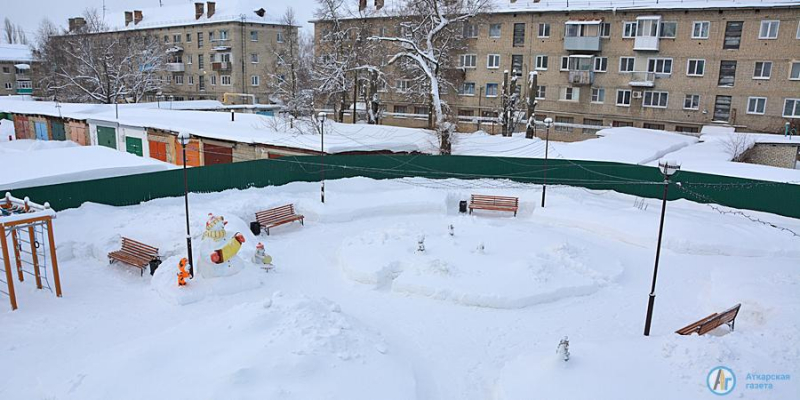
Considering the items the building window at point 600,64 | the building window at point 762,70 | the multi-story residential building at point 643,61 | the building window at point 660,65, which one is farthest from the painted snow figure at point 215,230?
the building window at point 762,70

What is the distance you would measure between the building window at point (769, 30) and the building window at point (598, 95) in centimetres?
984

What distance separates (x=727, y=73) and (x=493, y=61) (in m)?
15.8

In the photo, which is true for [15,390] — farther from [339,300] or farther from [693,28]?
[693,28]

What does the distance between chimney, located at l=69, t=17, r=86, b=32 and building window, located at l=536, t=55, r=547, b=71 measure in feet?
158

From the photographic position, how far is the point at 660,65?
38.2 meters

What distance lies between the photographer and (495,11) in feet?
135

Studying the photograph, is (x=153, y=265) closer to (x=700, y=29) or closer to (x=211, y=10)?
(x=700, y=29)

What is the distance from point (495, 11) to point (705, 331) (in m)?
33.9

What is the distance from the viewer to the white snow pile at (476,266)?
571 inches

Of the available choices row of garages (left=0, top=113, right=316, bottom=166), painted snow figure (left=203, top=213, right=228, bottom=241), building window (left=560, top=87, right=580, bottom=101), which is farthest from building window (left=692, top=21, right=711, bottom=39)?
painted snow figure (left=203, top=213, right=228, bottom=241)

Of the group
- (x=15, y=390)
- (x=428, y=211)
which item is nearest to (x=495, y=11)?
(x=428, y=211)

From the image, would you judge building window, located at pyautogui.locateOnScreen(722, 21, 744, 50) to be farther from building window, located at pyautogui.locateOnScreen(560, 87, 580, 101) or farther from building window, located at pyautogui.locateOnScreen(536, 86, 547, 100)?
building window, located at pyautogui.locateOnScreen(536, 86, 547, 100)

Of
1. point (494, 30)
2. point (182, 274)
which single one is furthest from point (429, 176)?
point (494, 30)

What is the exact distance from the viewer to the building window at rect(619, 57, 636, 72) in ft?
128
